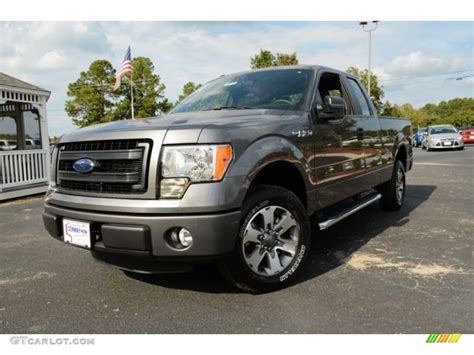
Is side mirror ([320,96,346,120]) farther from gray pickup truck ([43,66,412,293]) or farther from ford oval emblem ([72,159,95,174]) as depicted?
ford oval emblem ([72,159,95,174])

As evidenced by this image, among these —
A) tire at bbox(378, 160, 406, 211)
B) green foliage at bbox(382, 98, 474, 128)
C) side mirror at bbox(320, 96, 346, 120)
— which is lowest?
tire at bbox(378, 160, 406, 211)

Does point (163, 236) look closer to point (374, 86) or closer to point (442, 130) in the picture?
point (442, 130)

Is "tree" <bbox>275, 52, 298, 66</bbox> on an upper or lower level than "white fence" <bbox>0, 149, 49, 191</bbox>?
upper

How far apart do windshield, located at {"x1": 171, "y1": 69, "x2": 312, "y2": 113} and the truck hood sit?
1.16 feet

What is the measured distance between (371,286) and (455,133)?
22.2m

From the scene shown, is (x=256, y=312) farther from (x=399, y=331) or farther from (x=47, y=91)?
(x=47, y=91)

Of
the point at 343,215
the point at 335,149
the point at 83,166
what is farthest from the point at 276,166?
the point at 83,166

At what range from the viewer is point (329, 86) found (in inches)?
180

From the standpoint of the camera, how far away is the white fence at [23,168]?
31.7ft

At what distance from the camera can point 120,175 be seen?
2832mm

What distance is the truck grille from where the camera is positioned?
2.77 metres

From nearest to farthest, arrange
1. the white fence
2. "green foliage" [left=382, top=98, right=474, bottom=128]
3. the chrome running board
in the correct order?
the chrome running board, the white fence, "green foliage" [left=382, top=98, right=474, bottom=128]

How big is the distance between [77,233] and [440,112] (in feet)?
400

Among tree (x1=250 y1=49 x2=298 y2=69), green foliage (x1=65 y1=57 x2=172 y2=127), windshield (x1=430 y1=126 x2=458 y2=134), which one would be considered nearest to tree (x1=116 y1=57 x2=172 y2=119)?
green foliage (x1=65 y1=57 x2=172 y2=127)
